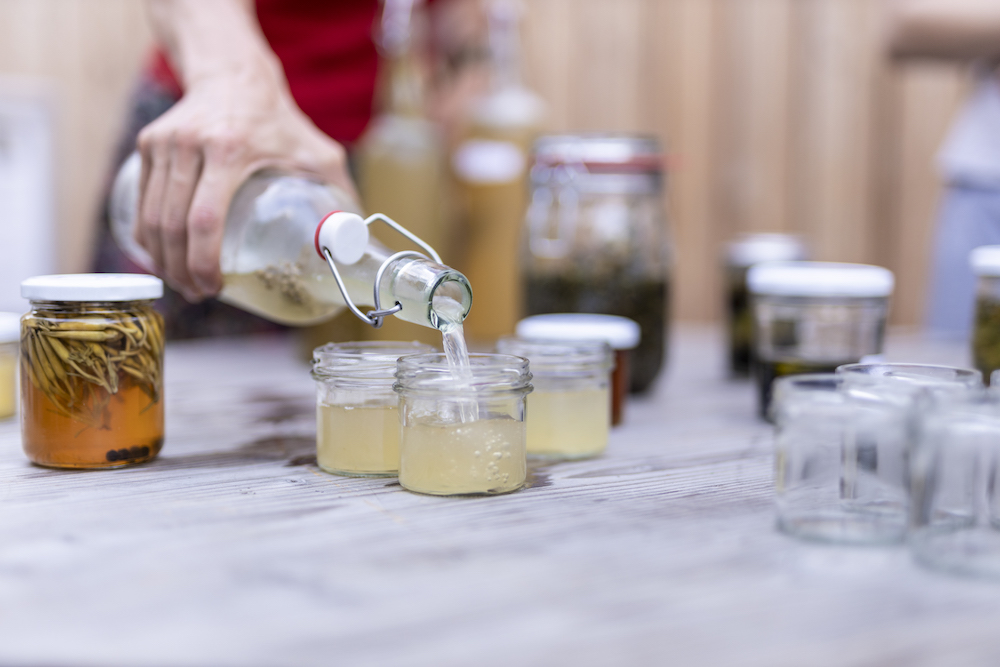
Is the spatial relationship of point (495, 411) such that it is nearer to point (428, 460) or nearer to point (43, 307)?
point (428, 460)

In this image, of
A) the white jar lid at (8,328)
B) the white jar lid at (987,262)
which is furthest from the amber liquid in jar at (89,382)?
the white jar lid at (987,262)

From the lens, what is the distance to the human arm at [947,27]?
5.32 feet

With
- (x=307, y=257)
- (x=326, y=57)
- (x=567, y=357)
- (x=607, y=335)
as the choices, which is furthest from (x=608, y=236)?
(x=326, y=57)

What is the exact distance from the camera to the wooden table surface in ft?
1.67

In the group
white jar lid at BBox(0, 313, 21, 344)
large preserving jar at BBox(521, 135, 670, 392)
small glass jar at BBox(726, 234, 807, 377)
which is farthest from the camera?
small glass jar at BBox(726, 234, 807, 377)

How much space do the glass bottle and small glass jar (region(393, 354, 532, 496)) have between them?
6 cm

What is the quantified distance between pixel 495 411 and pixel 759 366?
0.49 metres

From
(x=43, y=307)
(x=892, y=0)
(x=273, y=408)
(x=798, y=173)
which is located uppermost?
(x=892, y=0)

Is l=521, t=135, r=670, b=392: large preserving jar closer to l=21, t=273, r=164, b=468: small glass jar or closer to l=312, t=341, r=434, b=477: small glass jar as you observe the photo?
l=312, t=341, r=434, b=477: small glass jar

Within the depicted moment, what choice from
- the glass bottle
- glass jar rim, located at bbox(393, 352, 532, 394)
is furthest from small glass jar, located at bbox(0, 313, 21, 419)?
glass jar rim, located at bbox(393, 352, 532, 394)

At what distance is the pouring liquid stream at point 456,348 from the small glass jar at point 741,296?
813mm

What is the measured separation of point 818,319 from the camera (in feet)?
3.75

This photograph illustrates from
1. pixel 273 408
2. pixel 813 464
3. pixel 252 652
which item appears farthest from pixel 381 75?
pixel 252 652

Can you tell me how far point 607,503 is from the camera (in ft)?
2.56
